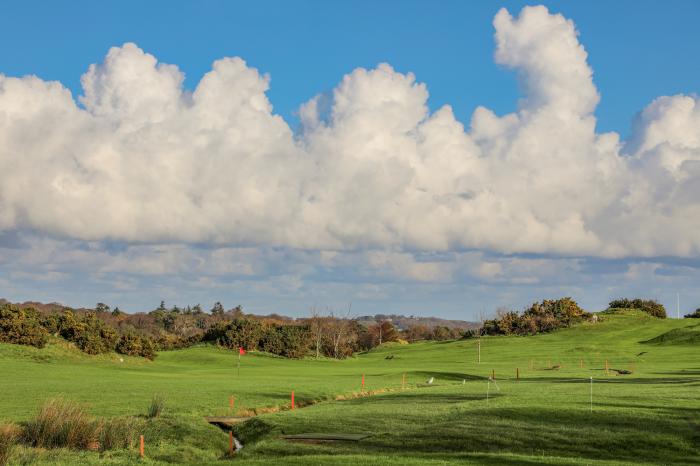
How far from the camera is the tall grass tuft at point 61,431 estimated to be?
3212 cm

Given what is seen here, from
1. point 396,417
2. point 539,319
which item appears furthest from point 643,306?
point 396,417

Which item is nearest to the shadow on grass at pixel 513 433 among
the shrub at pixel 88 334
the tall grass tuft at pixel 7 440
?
the tall grass tuft at pixel 7 440

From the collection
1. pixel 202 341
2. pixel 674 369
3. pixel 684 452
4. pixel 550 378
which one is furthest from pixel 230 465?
pixel 202 341

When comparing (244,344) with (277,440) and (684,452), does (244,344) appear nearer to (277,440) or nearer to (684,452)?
(277,440)

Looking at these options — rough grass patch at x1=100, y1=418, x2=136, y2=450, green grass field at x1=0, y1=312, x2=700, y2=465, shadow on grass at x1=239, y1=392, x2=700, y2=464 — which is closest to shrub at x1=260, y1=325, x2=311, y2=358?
green grass field at x1=0, y1=312, x2=700, y2=465

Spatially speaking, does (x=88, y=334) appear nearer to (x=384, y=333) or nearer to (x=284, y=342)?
(x=284, y=342)

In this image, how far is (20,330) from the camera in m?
83.4

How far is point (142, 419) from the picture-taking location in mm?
37188

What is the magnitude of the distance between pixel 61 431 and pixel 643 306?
498 feet

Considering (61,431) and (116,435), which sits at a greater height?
(61,431)

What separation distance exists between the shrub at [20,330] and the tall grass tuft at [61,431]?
54260mm

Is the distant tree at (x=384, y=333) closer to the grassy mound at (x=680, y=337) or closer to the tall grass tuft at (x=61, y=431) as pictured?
the grassy mound at (x=680, y=337)

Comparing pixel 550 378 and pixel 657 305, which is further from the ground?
pixel 657 305

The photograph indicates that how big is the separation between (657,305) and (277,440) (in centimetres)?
14873
